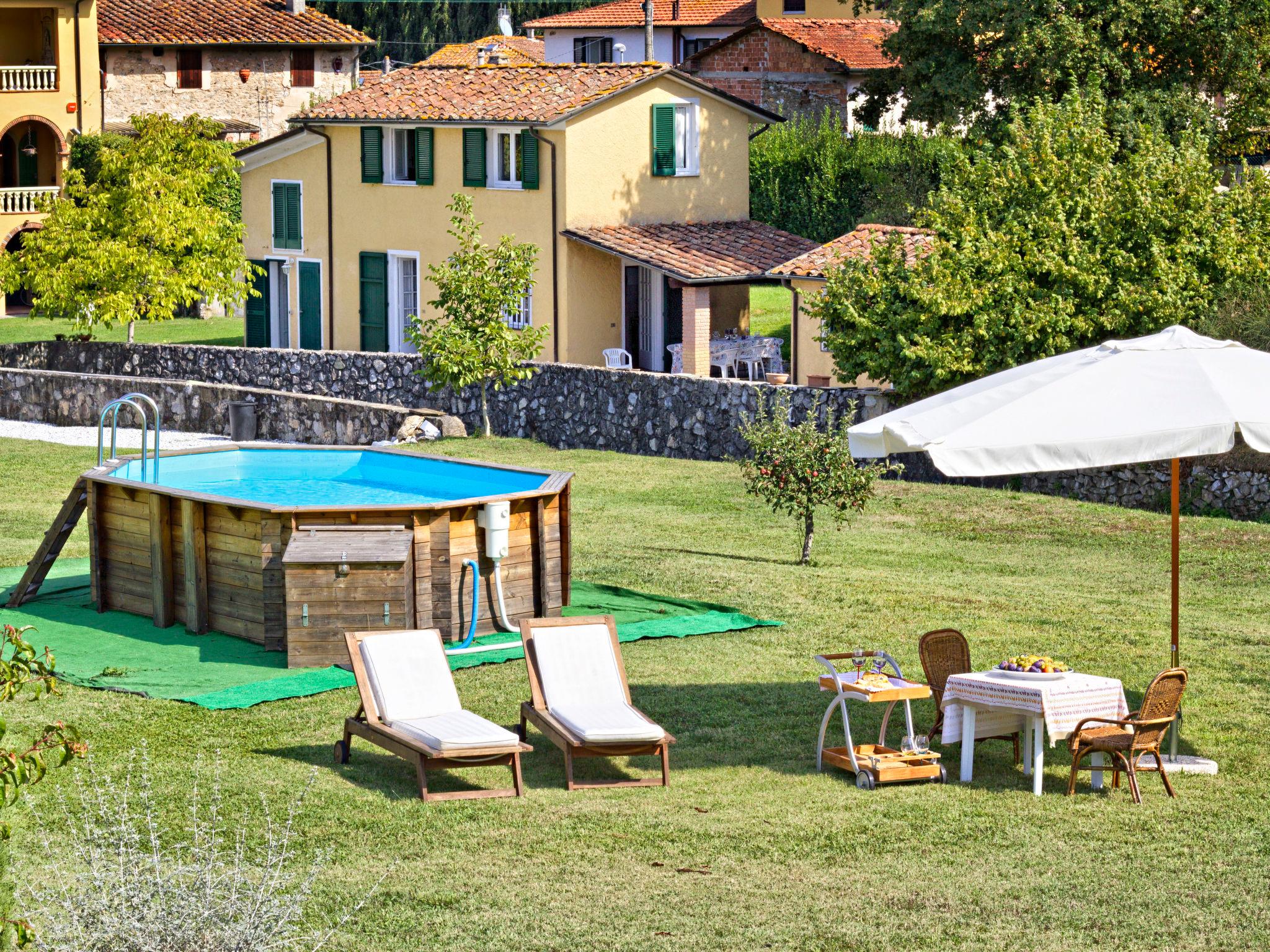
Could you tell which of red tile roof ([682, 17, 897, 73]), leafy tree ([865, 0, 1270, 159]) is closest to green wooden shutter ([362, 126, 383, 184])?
leafy tree ([865, 0, 1270, 159])

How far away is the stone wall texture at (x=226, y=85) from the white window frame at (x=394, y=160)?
22.0m

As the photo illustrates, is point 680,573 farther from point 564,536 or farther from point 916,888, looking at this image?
point 916,888

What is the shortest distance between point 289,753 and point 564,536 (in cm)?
444

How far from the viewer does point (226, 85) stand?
59469 millimetres

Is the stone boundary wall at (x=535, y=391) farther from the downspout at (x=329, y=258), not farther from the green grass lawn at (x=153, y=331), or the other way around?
the green grass lawn at (x=153, y=331)

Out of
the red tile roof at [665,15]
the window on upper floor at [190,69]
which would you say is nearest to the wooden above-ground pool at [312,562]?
the window on upper floor at [190,69]

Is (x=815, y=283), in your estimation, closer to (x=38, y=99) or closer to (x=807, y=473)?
(x=807, y=473)

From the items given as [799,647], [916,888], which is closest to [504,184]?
[799,647]

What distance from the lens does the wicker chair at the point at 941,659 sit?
11.2 meters

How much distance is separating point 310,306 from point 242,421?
1074 centimetres

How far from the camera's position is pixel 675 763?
11.0 m

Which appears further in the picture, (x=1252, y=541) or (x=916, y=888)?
(x=1252, y=541)

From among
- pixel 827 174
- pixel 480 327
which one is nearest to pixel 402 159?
pixel 480 327

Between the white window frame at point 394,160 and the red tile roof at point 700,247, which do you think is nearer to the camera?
the red tile roof at point 700,247
